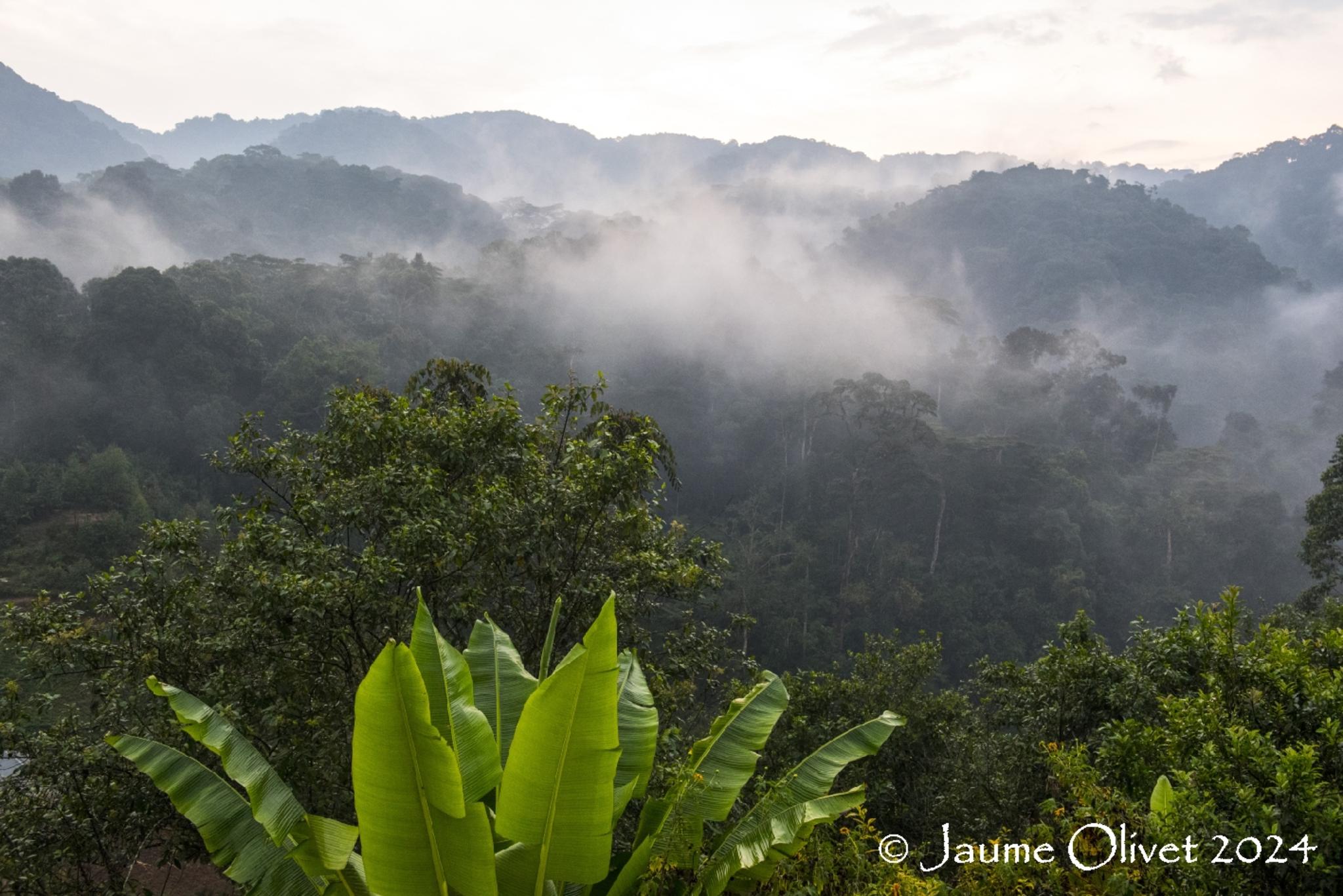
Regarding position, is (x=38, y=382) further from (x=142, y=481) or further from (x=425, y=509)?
(x=425, y=509)

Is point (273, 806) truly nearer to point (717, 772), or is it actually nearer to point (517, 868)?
point (517, 868)

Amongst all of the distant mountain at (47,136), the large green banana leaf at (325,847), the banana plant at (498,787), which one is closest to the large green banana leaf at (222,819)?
the banana plant at (498,787)

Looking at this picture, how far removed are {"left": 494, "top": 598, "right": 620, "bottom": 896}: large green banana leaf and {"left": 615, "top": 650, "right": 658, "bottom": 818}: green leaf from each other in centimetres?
62

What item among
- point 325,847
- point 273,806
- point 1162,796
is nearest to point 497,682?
point 273,806

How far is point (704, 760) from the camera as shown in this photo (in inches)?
154

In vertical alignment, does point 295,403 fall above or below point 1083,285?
below

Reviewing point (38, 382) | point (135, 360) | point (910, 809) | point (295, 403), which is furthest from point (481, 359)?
point (910, 809)

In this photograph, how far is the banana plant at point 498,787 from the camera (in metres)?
2.61

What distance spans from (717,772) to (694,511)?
40.1m

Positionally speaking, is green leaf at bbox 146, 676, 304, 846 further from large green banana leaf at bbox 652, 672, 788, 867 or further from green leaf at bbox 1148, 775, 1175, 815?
green leaf at bbox 1148, 775, 1175, 815

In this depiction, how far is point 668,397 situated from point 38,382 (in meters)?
30.2

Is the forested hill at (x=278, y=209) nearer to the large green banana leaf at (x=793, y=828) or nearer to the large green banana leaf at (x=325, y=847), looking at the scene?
the large green banana leaf at (x=325, y=847)

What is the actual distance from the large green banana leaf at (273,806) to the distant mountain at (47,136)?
150257mm

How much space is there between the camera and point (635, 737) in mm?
3791
